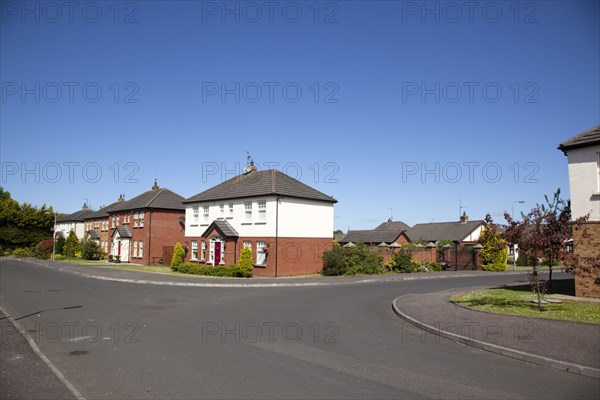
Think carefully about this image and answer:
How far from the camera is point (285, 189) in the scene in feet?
104

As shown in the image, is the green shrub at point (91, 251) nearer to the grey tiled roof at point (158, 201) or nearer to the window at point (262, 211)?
the grey tiled roof at point (158, 201)

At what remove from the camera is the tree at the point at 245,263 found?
2942 cm

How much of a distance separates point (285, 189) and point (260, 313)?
1823cm

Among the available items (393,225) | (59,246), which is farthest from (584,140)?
(393,225)

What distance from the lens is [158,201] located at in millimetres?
44375

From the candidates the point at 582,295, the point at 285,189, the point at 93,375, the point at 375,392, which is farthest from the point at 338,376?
the point at 285,189

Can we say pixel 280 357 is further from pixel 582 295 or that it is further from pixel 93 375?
pixel 582 295

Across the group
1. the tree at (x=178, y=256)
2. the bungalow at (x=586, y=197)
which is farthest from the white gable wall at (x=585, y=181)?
the tree at (x=178, y=256)

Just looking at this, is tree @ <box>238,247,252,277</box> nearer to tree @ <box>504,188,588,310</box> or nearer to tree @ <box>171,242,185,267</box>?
tree @ <box>171,242,185,267</box>

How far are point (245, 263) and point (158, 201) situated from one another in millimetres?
18734

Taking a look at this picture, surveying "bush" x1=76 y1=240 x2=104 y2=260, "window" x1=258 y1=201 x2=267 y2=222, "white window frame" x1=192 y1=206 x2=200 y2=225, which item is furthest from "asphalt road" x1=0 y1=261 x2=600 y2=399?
"bush" x1=76 y1=240 x2=104 y2=260

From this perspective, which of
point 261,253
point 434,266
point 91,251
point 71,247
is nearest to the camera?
point 261,253

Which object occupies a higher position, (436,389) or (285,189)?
(285,189)

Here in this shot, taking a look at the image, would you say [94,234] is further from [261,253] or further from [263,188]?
[261,253]
